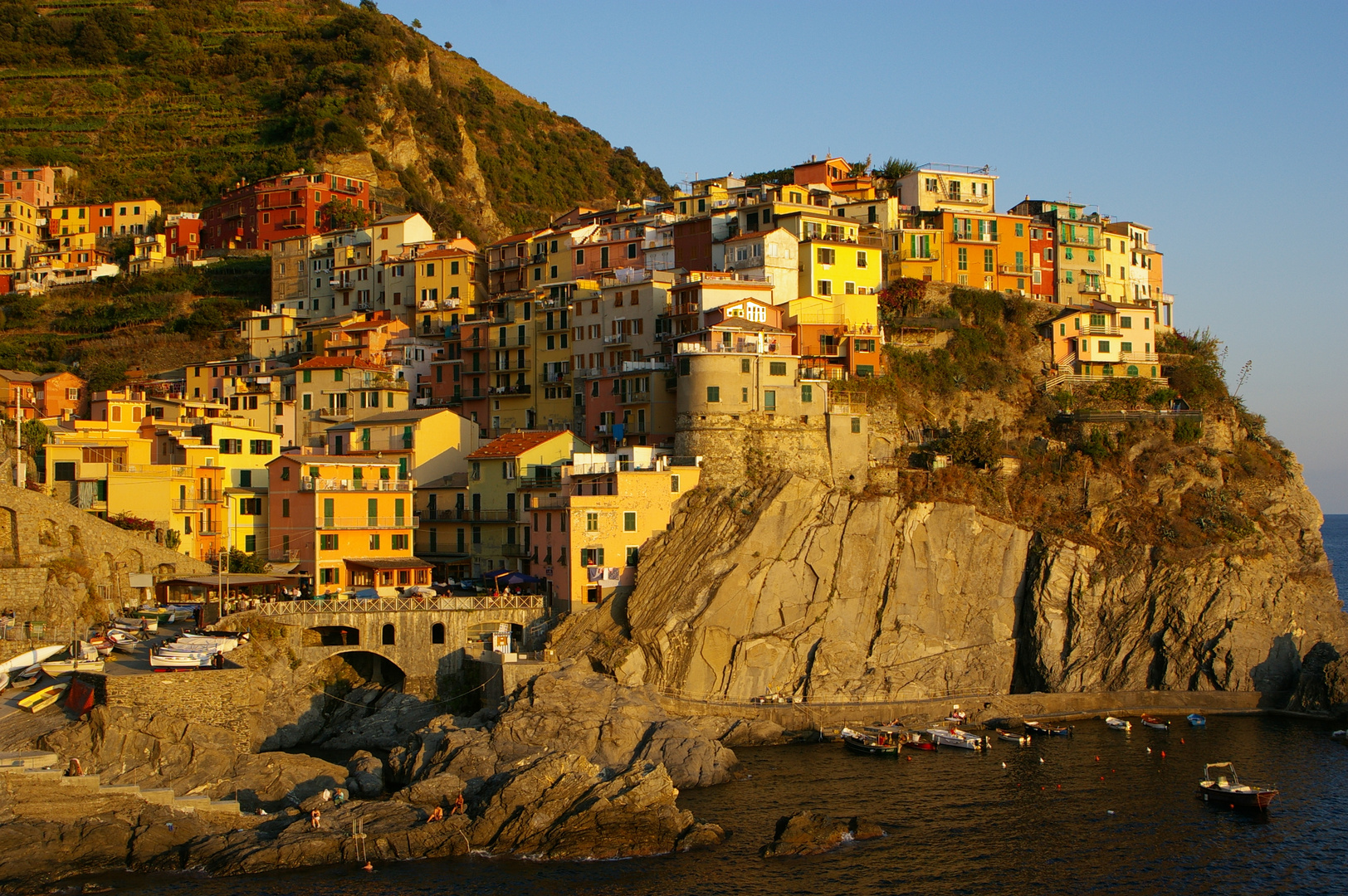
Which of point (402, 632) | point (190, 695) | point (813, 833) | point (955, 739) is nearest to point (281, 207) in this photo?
point (402, 632)

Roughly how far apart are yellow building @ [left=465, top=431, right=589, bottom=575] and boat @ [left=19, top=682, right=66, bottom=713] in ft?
74.3

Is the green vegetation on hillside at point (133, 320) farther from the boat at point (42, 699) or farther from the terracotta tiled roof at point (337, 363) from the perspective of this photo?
the boat at point (42, 699)

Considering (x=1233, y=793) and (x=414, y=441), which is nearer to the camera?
(x=1233, y=793)

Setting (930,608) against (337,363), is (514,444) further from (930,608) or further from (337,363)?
(930,608)

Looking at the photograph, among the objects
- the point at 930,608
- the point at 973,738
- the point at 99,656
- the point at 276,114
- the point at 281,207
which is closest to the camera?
the point at 99,656

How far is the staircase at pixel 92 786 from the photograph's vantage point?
143ft

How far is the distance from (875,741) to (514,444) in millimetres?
25292

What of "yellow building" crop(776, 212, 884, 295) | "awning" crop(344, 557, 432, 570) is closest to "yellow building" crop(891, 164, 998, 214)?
"yellow building" crop(776, 212, 884, 295)

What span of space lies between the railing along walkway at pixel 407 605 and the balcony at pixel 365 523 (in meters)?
5.46

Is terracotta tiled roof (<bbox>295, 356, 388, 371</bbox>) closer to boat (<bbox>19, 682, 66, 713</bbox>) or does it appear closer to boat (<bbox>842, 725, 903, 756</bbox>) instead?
boat (<bbox>19, 682, 66, 713</bbox>)

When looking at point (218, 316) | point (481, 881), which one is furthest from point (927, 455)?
point (218, 316)

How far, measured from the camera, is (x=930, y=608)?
63312mm

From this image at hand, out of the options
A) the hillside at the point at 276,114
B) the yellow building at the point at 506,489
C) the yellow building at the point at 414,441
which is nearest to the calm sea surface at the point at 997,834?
the yellow building at the point at 506,489

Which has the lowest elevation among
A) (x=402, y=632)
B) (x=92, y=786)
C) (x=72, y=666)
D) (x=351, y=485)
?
(x=92, y=786)
